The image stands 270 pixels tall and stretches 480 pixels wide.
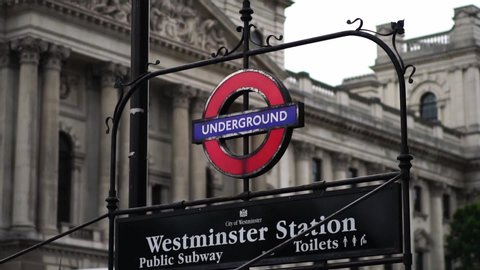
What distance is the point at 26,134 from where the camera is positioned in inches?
1790

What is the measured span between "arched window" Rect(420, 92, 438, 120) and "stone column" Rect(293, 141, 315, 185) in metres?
24.8

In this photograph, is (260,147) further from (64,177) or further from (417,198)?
(417,198)

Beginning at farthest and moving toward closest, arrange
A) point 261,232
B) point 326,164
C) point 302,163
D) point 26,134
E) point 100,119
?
point 326,164 < point 302,163 < point 100,119 < point 26,134 < point 261,232

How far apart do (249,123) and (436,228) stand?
227ft

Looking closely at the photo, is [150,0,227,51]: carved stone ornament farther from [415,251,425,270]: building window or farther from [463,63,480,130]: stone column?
[463,63,480,130]: stone column

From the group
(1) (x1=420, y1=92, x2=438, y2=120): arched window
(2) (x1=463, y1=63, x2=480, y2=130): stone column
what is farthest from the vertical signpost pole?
(1) (x1=420, y1=92, x2=438, y2=120): arched window

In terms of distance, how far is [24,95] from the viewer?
45.8 m

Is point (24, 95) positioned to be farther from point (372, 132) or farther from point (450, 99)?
point (450, 99)

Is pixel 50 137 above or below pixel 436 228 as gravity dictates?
below

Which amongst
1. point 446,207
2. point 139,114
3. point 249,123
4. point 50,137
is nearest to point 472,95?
point 446,207

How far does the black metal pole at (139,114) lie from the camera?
1300 centimetres

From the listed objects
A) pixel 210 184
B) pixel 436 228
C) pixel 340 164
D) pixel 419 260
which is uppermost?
pixel 340 164

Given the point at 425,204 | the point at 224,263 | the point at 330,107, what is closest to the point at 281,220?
the point at 224,263

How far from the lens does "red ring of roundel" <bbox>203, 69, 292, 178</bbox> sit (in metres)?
11.8
